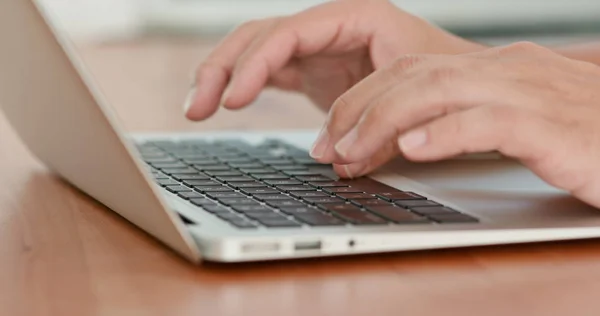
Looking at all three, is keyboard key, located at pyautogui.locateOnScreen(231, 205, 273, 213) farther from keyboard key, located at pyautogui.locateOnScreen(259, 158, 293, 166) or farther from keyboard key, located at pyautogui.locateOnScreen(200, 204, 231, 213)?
keyboard key, located at pyautogui.locateOnScreen(259, 158, 293, 166)

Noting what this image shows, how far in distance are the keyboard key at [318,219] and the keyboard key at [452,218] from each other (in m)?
0.06

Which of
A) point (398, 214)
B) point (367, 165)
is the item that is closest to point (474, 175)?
point (367, 165)

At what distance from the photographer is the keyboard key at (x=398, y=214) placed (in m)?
0.56

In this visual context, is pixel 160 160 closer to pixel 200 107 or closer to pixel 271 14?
pixel 200 107

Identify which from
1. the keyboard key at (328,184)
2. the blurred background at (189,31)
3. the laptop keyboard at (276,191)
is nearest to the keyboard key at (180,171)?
the laptop keyboard at (276,191)

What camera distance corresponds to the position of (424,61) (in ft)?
2.20

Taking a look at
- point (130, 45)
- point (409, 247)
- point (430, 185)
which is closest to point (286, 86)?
point (430, 185)

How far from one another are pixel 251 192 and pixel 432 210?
12cm

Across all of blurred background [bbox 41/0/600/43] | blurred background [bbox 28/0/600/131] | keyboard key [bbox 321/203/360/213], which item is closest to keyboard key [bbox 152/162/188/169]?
keyboard key [bbox 321/203/360/213]

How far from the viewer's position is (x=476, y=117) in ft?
1.97

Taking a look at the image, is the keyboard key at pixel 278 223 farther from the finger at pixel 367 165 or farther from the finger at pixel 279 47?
the finger at pixel 279 47

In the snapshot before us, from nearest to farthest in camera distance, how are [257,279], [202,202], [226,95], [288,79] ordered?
[257,279] < [202,202] < [226,95] < [288,79]

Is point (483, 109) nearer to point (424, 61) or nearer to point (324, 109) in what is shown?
point (424, 61)

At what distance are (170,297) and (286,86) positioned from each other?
564 millimetres
